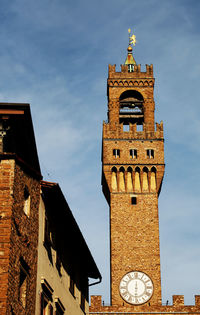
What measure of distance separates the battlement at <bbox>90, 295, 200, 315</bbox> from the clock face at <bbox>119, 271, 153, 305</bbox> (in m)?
0.60

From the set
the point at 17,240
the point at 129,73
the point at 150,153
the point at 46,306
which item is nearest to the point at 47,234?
the point at 46,306

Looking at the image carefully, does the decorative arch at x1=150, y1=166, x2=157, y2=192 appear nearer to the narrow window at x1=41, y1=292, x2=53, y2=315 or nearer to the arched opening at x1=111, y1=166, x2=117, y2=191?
the arched opening at x1=111, y1=166, x2=117, y2=191

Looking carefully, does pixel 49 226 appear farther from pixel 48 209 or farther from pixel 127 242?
pixel 127 242

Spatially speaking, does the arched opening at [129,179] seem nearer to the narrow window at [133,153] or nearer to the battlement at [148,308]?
the narrow window at [133,153]

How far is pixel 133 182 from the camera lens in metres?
48.1

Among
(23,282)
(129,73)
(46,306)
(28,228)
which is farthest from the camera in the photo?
(129,73)

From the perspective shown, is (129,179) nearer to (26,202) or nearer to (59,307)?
(59,307)

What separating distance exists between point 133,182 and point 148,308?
954 centimetres

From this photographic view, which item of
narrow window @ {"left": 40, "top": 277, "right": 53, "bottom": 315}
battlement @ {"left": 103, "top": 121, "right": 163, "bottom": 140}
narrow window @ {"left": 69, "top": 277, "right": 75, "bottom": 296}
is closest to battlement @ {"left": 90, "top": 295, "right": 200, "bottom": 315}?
battlement @ {"left": 103, "top": 121, "right": 163, "bottom": 140}

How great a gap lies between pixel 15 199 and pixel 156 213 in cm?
2948

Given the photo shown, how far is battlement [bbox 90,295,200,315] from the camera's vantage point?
42.9m

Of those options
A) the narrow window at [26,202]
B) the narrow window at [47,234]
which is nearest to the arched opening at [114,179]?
the narrow window at [47,234]

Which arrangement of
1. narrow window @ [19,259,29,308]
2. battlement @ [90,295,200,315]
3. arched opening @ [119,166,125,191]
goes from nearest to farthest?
Answer: 1. narrow window @ [19,259,29,308]
2. battlement @ [90,295,200,315]
3. arched opening @ [119,166,125,191]

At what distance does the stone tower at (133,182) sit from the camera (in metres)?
44.6
